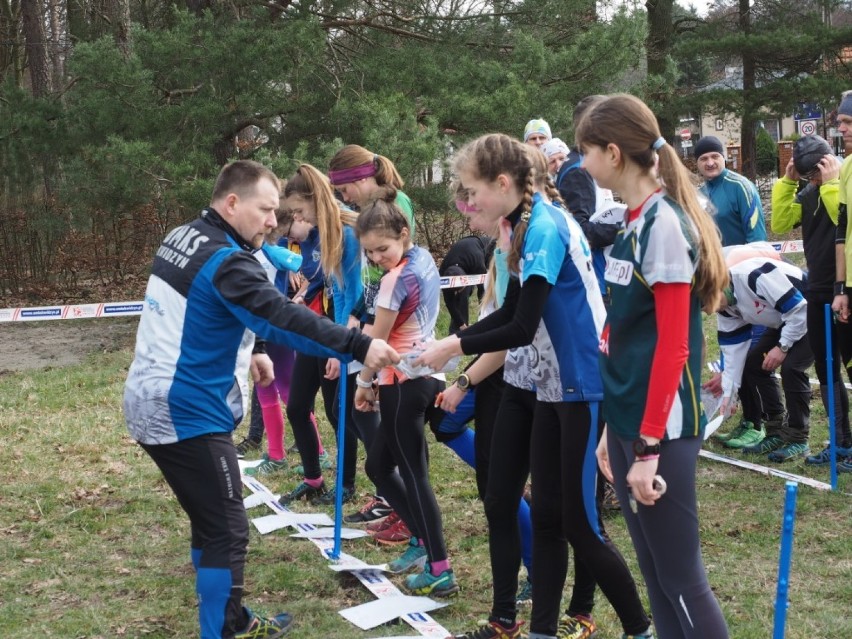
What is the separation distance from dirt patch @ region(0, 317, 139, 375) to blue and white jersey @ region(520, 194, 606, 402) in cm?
901

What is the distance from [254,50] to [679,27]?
16329 millimetres

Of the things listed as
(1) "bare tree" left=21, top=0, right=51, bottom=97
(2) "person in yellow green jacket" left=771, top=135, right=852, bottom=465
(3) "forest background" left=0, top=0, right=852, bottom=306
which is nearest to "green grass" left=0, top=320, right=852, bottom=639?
(2) "person in yellow green jacket" left=771, top=135, right=852, bottom=465

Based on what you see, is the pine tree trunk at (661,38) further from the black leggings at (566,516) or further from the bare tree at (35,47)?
the black leggings at (566,516)

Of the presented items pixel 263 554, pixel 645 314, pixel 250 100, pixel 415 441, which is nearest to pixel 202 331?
pixel 415 441

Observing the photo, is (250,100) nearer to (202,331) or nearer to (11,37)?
(202,331)

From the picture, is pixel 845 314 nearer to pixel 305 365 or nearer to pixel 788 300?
pixel 788 300

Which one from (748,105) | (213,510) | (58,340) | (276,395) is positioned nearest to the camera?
(213,510)

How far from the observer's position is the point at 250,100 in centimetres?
1118

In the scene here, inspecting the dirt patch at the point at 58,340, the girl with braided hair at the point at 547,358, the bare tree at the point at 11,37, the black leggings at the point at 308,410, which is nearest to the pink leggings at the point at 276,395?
the black leggings at the point at 308,410

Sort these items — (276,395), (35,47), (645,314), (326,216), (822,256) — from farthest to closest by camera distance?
(35,47), (276,395), (822,256), (326,216), (645,314)

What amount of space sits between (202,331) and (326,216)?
168 cm

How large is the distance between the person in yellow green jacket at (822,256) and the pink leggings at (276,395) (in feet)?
10.9

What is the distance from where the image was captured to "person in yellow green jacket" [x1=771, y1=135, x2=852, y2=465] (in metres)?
6.09

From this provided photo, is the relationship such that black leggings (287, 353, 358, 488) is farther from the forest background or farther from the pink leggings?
the forest background
